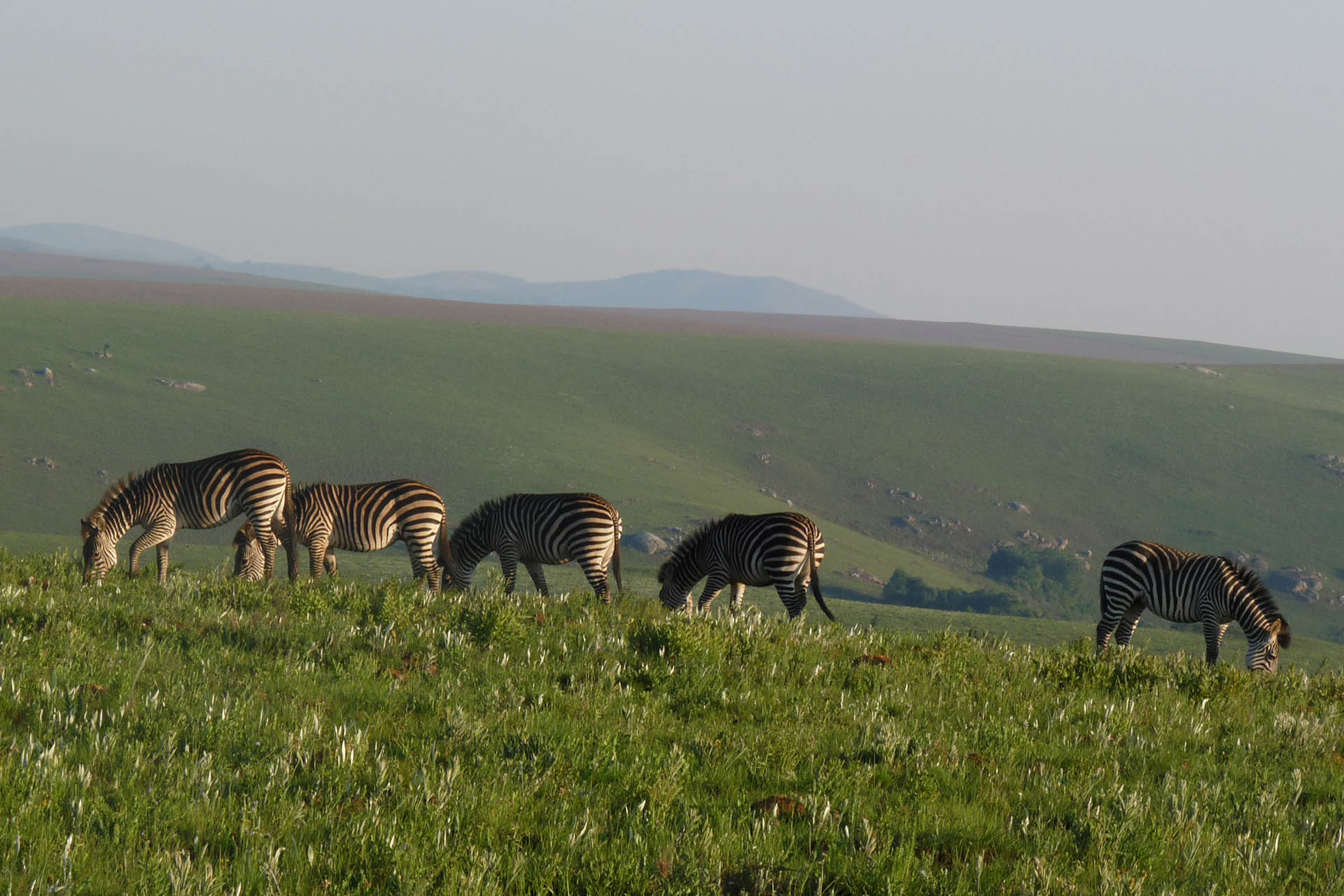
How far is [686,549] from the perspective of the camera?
1981 cm

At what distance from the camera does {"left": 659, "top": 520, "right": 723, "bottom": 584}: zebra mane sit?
19609 millimetres

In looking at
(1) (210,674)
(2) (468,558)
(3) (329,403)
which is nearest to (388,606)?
(1) (210,674)

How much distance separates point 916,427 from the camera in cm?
9650

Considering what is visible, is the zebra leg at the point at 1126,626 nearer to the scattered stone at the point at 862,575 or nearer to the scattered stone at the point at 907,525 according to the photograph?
the scattered stone at the point at 862,575

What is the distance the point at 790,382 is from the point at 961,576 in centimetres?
3562

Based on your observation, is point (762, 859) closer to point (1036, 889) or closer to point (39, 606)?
point (1036, 889)

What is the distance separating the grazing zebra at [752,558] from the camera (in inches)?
717

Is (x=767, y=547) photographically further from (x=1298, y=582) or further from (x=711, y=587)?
(x=1298, y=582)

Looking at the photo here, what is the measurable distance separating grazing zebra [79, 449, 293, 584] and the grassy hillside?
39.8 metres

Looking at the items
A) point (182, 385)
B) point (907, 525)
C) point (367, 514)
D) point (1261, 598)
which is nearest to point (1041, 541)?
point (907, 525)

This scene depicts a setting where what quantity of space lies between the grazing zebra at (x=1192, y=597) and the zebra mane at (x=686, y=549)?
670 cm

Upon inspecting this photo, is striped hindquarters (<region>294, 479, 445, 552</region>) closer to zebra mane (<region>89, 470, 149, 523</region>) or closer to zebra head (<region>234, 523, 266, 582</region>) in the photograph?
zebra head (<region>234, 523, 266, 582</region>)

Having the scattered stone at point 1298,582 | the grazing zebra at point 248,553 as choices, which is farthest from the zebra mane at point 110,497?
the scattered stone at point 1298,582

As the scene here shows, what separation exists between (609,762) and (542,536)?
45.3 ft
